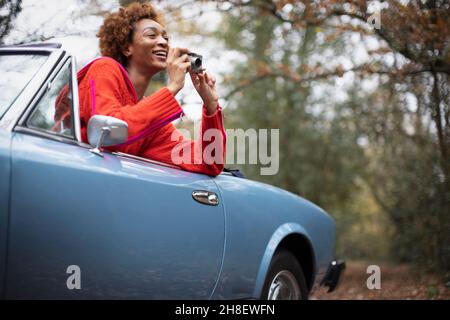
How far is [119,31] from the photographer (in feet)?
11.7

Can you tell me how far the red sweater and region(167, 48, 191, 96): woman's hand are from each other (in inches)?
4.8

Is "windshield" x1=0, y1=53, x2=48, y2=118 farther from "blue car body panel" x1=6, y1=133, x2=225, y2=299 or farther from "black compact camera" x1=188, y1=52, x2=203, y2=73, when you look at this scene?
"black compact camera" x1=188, y1=52, x2=203, y2=73

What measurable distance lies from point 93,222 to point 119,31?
5.32ft

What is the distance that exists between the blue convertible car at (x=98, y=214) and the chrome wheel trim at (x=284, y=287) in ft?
0.69

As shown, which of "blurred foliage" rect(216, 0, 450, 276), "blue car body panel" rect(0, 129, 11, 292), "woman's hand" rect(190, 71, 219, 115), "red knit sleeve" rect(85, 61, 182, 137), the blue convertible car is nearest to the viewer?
"blue car body panel" rect(0, 129, 11, 292)

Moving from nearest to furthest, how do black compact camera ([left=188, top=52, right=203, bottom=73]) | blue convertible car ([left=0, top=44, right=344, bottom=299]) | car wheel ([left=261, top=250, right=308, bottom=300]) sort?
blue convertible car ([left=0, top=44, right=344, bottom=299]) → black compact camera ([left=188, top=52, right=203, bottom=73]) → car wheel ([left=261, top=250, right=308, bottom=300])

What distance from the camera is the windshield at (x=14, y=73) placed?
2400mm

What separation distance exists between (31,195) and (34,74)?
0.64 metres

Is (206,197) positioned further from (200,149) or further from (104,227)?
(104,227)

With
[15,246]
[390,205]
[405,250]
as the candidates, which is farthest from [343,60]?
[15,246]

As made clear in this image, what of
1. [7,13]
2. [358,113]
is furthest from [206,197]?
[358,113]

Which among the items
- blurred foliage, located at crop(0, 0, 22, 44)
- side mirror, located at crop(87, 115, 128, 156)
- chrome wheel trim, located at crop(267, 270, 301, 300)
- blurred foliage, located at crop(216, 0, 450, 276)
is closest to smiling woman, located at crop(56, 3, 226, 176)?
side mirror, located at crop(87, 115, 128, 156)

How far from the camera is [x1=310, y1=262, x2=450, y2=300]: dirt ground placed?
5812 millimetres
